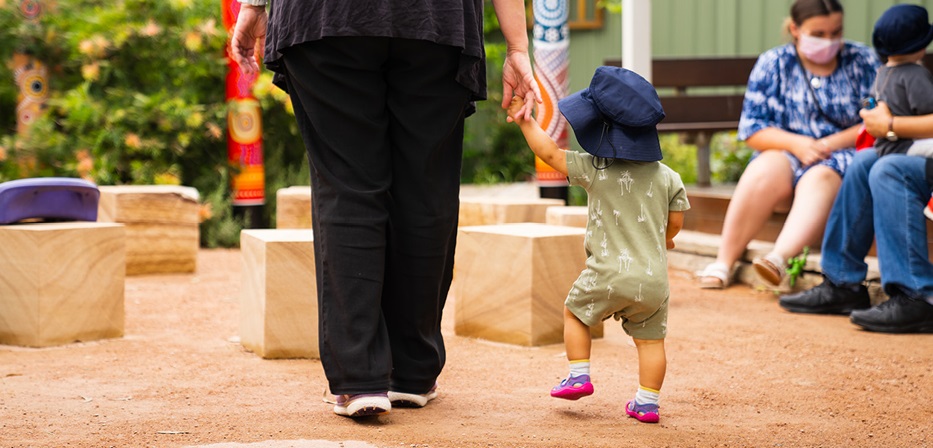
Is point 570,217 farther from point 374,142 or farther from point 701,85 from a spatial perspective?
point 701,85

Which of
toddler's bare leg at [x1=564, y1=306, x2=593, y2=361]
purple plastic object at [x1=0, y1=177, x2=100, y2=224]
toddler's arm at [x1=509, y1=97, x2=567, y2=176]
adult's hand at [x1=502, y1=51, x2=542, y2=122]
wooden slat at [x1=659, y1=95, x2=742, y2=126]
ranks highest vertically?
adult's hand at [x1=502, y1=51, x2=542, y2=122]

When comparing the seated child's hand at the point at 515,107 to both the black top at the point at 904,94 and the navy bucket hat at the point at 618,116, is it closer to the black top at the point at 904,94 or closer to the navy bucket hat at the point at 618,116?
the navy bucket hat at the point at 618,116

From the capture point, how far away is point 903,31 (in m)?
4.58

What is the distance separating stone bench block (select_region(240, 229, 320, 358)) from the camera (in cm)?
375

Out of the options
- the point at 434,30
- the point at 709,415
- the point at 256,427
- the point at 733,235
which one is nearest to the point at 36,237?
the point at 256,427

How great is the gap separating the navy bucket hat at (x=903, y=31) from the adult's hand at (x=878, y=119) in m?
0.24

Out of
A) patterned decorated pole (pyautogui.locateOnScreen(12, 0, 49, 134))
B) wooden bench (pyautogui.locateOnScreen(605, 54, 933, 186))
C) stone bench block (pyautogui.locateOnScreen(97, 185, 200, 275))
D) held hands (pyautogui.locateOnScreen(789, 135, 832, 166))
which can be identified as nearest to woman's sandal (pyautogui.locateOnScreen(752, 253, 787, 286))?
held hands (pyautogui.locateOnScreen(789, 135, 832, 166))

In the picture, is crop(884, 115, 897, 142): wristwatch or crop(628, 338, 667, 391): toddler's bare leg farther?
crop(884, 115, 897, 142): wristwatch

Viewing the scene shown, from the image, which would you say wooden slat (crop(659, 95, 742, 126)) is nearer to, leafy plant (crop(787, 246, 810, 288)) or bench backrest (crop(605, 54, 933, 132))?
bench backrest (crop(605, 54, 933, 132))

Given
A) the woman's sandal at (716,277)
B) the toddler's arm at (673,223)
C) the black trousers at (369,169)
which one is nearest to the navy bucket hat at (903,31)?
the woman's sandal at (716,277)

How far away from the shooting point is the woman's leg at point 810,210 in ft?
16.6

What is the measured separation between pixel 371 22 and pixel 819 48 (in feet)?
11.0

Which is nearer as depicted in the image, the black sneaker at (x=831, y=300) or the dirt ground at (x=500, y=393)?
the dirt ground at (x=500, y=393)

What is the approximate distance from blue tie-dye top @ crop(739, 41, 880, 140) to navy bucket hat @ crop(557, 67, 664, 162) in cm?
271
